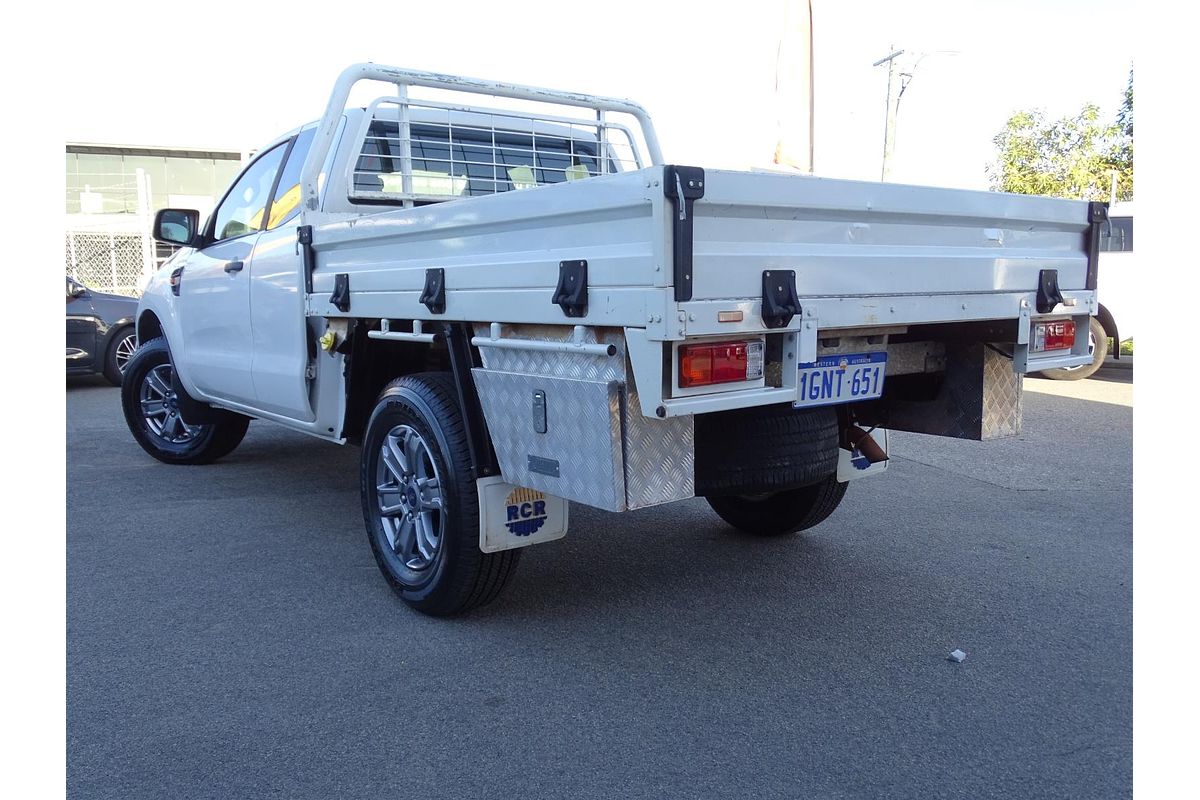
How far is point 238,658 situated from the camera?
3.55 metres

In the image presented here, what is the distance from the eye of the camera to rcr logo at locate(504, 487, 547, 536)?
3.61 metres

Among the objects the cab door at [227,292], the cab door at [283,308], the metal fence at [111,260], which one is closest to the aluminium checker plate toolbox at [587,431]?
the cab door at [283,308]

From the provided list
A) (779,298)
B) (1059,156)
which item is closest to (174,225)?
(779,298)

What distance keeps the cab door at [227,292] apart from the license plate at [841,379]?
3329 millimetres

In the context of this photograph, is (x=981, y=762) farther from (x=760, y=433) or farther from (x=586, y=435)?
(x=586, y=435)

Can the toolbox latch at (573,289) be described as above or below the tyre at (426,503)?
above

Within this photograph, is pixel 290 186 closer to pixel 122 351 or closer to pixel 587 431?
pixel 587 431

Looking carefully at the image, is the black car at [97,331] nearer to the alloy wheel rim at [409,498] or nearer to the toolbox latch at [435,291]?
the alloy wheel rim at [409,498]

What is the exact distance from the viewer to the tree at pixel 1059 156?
24.2m

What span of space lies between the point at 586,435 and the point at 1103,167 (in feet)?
82.6

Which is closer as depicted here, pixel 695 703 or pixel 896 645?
pixel 695 703

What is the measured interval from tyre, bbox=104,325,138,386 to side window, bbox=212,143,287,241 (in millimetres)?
6788

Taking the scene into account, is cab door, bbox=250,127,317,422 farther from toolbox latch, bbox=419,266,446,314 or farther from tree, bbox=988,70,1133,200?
tree, bbox=988,70,1133,200

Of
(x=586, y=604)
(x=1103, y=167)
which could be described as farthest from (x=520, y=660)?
(x=1103, y=167)
